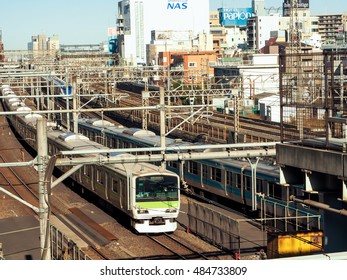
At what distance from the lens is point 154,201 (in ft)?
55.7

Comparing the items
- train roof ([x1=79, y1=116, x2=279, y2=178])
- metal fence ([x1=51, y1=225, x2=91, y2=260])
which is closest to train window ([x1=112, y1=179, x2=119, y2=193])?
train roof ([x1=79, y1=116, x2=279, y2=178])

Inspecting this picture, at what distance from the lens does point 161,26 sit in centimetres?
11262

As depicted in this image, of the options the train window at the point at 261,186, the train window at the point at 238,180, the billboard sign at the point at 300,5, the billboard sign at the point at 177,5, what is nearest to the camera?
the train window at the point at 261,186

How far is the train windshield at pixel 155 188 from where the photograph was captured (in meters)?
16.9

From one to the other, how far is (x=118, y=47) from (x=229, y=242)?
103 meters

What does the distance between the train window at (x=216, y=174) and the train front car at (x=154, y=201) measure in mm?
3171

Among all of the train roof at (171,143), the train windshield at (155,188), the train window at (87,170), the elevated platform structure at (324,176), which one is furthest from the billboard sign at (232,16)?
the elevated platform structure at (324,176)

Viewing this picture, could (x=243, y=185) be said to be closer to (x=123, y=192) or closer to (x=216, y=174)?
(x=216, y=174)

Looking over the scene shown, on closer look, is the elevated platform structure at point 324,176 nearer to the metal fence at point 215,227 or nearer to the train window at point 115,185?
the metal fence at point 215,227

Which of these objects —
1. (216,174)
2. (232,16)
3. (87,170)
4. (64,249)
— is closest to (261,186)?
(216,174)

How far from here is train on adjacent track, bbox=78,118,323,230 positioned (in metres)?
16.9

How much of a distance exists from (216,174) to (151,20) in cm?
9437
